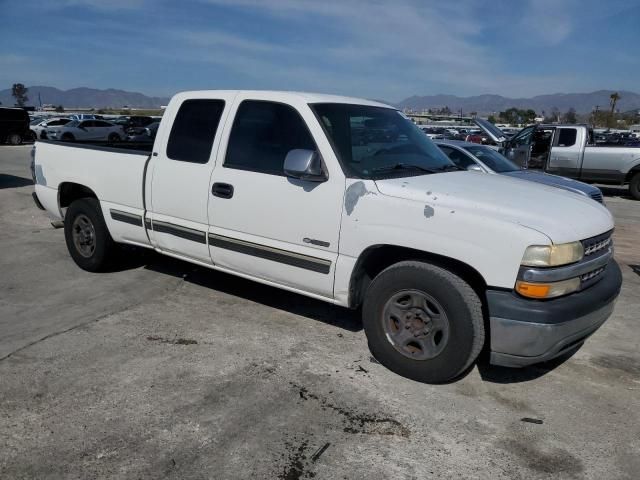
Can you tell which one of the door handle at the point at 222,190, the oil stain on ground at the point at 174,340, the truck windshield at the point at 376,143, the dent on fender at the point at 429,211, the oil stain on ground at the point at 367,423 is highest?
the truck windshield at the point at 376,143

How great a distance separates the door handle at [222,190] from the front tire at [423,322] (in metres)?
1.37

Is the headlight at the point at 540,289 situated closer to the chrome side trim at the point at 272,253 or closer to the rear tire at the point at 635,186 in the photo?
the chrome side trim at the point at 272,253

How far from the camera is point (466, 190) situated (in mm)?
3561

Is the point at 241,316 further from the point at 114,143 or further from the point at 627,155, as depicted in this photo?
the point at 627,155

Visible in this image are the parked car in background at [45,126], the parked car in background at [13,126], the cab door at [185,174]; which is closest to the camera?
the cab door at [185,174]

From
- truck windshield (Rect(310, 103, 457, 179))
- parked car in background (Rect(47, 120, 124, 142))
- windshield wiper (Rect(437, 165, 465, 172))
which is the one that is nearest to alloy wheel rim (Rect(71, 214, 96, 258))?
truck windshield (Rect(310, 103, 457, 179))

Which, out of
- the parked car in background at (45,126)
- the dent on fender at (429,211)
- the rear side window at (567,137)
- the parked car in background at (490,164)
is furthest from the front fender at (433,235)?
the parked car in background at (45,126)

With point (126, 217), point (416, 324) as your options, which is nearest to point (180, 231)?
point (126, 217)

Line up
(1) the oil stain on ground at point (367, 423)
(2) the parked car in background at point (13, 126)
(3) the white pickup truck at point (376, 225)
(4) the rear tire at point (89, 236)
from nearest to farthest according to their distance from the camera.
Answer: (1) the oil stain on ground at point (367, 423)
(3) the white pickup truck at point (376, 225)
(4) the rear tire at point (89, 236)
(2) the parked car in background at point (13, 126)

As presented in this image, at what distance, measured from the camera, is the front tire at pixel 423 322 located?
3.29 m

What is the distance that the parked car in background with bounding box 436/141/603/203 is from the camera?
8.59 metres

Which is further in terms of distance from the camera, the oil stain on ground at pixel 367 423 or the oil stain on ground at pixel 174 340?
the oil stain on ground at pixel 174 340

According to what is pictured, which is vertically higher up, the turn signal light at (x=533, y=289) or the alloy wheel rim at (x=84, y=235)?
the turn signal light at (x=533, y=289)

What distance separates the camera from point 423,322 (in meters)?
3.50
